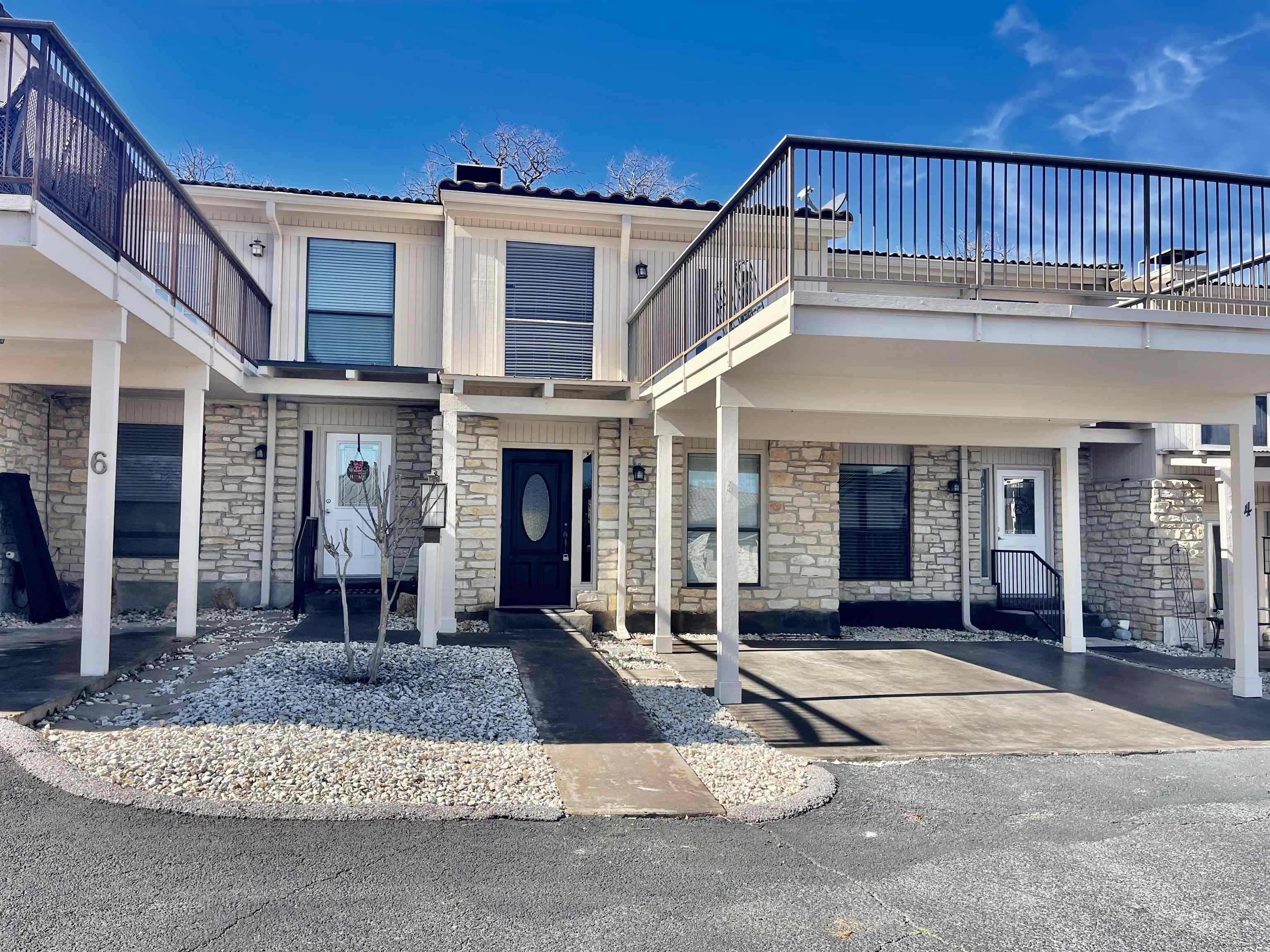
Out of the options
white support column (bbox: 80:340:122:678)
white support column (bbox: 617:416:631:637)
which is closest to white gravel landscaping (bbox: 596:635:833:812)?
white support column (bbox: 617:416:631:637)

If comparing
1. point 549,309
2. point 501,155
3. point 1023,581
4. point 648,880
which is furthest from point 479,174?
point 501,155

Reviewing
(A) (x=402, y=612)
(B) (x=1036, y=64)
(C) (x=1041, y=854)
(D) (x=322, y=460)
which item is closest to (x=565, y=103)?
(B) (x=1036, y=64)

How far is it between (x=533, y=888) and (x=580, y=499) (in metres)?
6.96

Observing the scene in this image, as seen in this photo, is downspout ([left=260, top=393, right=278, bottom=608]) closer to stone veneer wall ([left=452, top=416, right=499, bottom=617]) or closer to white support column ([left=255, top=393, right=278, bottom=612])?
white support column ([left=255, top=393, right=278, bottom=612])

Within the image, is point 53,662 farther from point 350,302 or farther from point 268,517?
point 350,302

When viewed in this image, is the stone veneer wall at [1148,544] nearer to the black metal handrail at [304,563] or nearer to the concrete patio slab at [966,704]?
the concrete patio slab at [966,704]

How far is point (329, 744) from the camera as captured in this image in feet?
15.2

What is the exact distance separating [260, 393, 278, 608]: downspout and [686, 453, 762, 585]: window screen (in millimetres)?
5212

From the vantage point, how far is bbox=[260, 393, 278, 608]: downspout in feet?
32.4

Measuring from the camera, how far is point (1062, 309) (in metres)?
5.50

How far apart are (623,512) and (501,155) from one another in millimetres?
13910

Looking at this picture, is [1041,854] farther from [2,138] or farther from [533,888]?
[2,138]

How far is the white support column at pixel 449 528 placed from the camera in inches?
356

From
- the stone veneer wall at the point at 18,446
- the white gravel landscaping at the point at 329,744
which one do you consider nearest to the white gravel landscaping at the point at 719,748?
the white gravel landscaping at the point at 329,744
